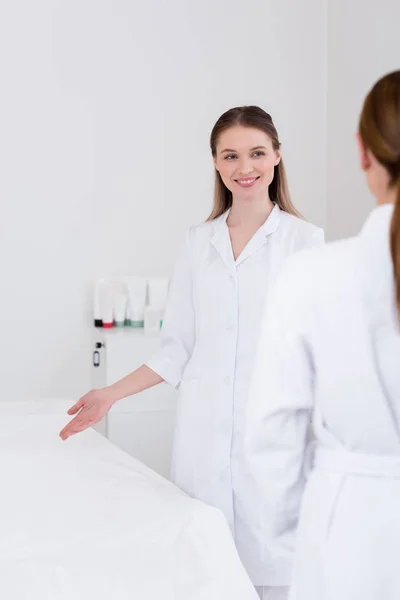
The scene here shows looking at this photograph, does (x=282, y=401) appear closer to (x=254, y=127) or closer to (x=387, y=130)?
(x=387, y=130)

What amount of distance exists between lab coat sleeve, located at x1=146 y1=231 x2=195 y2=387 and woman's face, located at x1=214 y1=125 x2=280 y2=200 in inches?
7.4

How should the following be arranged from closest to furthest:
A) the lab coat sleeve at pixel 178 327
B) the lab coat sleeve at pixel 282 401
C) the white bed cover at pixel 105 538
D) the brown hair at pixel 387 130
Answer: the brown hair at pixel 387 130 → the lab coat sleeve at pixel 282 401 → the white bed cover at pixel 105 538 → the lab coat sleeve at pixel 178 327

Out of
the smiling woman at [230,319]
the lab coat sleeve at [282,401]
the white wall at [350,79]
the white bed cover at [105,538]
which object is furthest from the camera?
the white wall at [350,79]

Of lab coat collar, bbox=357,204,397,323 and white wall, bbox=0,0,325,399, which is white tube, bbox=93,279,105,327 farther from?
lab coat collar, bbox=357,204,397,323

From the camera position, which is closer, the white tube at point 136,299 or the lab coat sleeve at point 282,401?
the lab coat sleeve at point 282,401

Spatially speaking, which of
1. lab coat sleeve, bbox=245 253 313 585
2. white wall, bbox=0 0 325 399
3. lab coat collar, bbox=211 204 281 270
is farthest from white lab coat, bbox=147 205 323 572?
white wall, bbox=0 0 325 399

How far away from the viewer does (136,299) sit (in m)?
3.65

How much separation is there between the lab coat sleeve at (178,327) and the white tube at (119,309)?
5.69 ft

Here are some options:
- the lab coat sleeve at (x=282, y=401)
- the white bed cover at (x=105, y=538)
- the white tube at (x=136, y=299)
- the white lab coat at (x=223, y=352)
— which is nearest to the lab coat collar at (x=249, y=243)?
the white lab coat at (x=223, y=352)

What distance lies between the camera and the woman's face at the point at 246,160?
5.86 feet

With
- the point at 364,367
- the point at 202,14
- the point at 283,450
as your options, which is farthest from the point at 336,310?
the point at 202,14

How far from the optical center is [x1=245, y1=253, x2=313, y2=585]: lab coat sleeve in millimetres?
1033

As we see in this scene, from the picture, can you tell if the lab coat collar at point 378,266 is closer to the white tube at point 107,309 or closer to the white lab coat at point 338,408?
the white lab coat at point 338,408

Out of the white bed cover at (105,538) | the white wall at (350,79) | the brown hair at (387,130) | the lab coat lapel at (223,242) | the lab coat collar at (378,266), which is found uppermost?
the white wall at (350,79)
